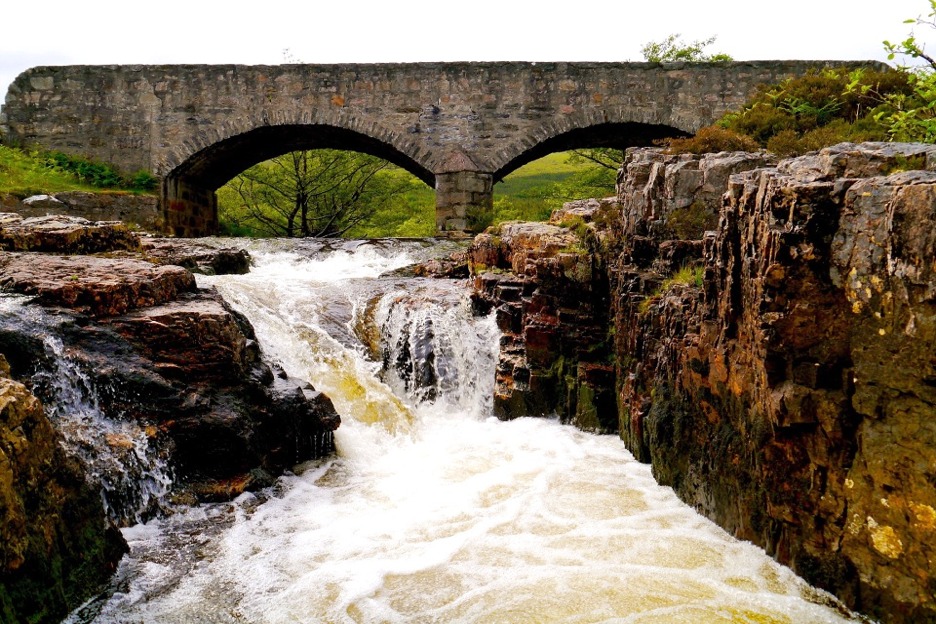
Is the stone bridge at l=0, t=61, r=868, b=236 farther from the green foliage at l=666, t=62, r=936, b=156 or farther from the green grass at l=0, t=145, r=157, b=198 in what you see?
the green foliage at l=666, t=62, r=936, b=156

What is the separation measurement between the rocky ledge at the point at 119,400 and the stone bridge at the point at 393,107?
30.1 ft

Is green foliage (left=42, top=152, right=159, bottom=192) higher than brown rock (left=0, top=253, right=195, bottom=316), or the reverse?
green foliage (left=42, top=152, right=159, bottom=192)

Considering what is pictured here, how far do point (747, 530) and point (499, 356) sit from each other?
13.0 ft

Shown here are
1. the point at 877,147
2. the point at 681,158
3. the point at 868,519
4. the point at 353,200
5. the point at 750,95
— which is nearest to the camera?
the point at 868,519

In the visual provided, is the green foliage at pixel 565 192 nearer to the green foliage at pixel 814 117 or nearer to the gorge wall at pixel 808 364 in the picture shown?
the green foliage at pixel 814 117

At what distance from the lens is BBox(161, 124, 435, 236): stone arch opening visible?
51.5ft

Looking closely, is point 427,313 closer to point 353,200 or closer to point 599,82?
point 599,82

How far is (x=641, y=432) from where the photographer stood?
20.7 ft

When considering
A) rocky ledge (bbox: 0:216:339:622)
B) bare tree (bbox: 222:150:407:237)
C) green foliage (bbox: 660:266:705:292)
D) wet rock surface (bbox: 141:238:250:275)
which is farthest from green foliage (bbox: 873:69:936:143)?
bare tree (bbox: 222:150:407:237)

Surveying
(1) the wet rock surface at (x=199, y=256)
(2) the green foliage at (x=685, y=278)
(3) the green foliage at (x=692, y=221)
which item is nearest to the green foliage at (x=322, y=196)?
(1) the wet rock surface at (x=199, y=256)

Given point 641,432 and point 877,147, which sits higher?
point 877,147

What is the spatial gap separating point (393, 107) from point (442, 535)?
1220 cm

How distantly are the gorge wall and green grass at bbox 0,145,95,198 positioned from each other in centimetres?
1303

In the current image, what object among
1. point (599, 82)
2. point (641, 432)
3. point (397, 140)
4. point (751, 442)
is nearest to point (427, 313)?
point (641, 432)
